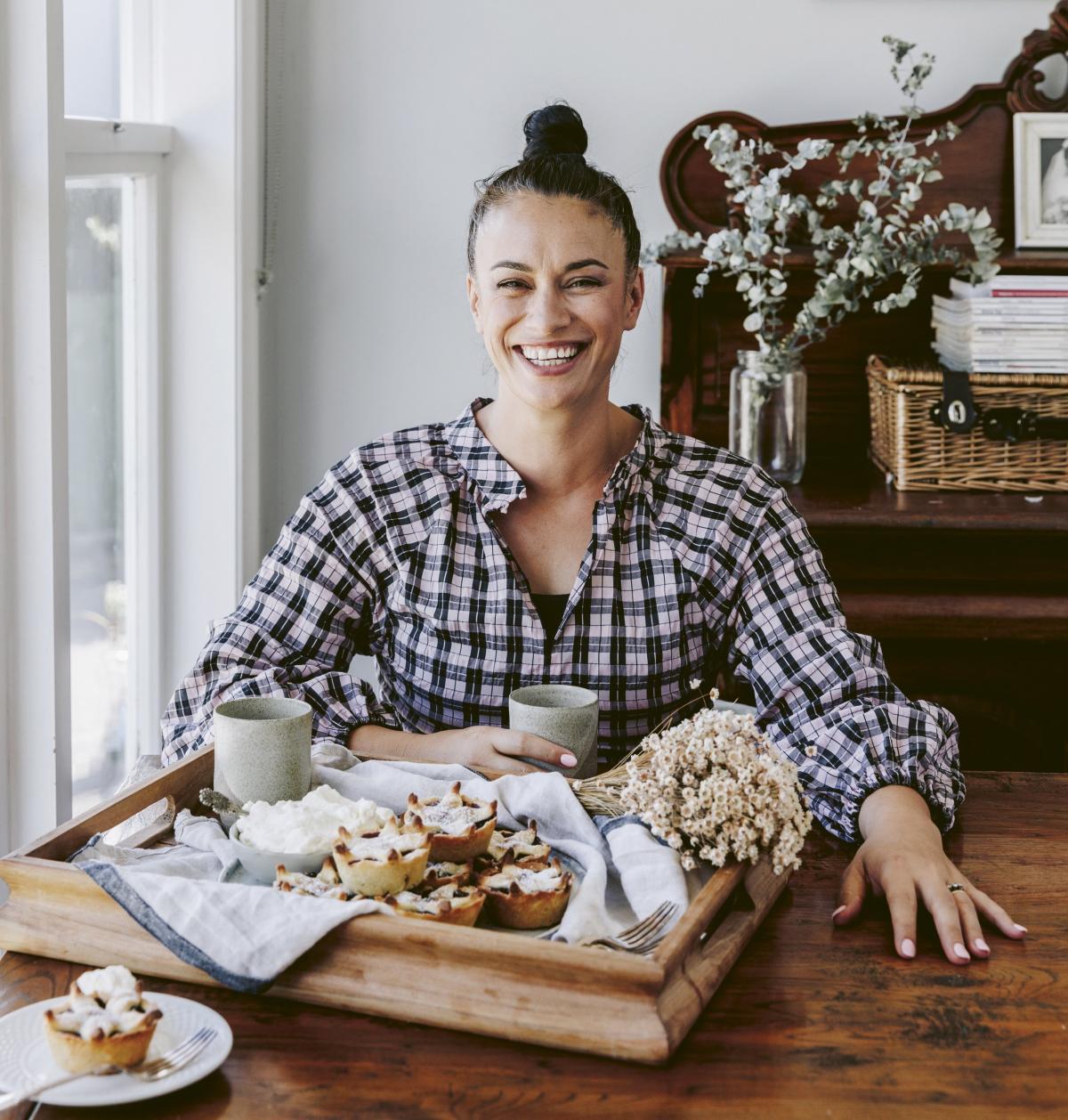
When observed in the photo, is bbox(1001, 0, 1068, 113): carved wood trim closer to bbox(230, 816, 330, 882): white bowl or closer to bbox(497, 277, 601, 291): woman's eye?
bbox(497, 277, 601, 291): woman's eye

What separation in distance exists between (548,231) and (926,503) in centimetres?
115

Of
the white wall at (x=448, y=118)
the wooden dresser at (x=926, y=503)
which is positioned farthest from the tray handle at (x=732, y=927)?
the white wall at (x=448, y=118)

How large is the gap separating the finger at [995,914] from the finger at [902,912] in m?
0.05

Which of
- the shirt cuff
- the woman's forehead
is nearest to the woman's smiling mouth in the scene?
the woman's forehead

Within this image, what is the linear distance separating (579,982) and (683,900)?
165 mm

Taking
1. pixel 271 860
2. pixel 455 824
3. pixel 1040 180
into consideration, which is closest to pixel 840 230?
pixel 1040 180

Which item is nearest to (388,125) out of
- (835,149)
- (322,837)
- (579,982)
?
(835,149)

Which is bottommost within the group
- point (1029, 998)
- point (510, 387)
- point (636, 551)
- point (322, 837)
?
point (1029, 998)

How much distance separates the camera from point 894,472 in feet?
9.29

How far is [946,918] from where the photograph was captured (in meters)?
1.24

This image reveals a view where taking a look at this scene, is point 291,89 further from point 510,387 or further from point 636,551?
point 636,551

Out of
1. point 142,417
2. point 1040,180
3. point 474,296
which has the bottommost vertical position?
point 142,417

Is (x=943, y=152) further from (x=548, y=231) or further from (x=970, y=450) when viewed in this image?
(x=548, y=231)

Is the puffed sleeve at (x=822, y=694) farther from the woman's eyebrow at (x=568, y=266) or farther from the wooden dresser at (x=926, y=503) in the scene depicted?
the wooden dresser at (x=926, y=503)
